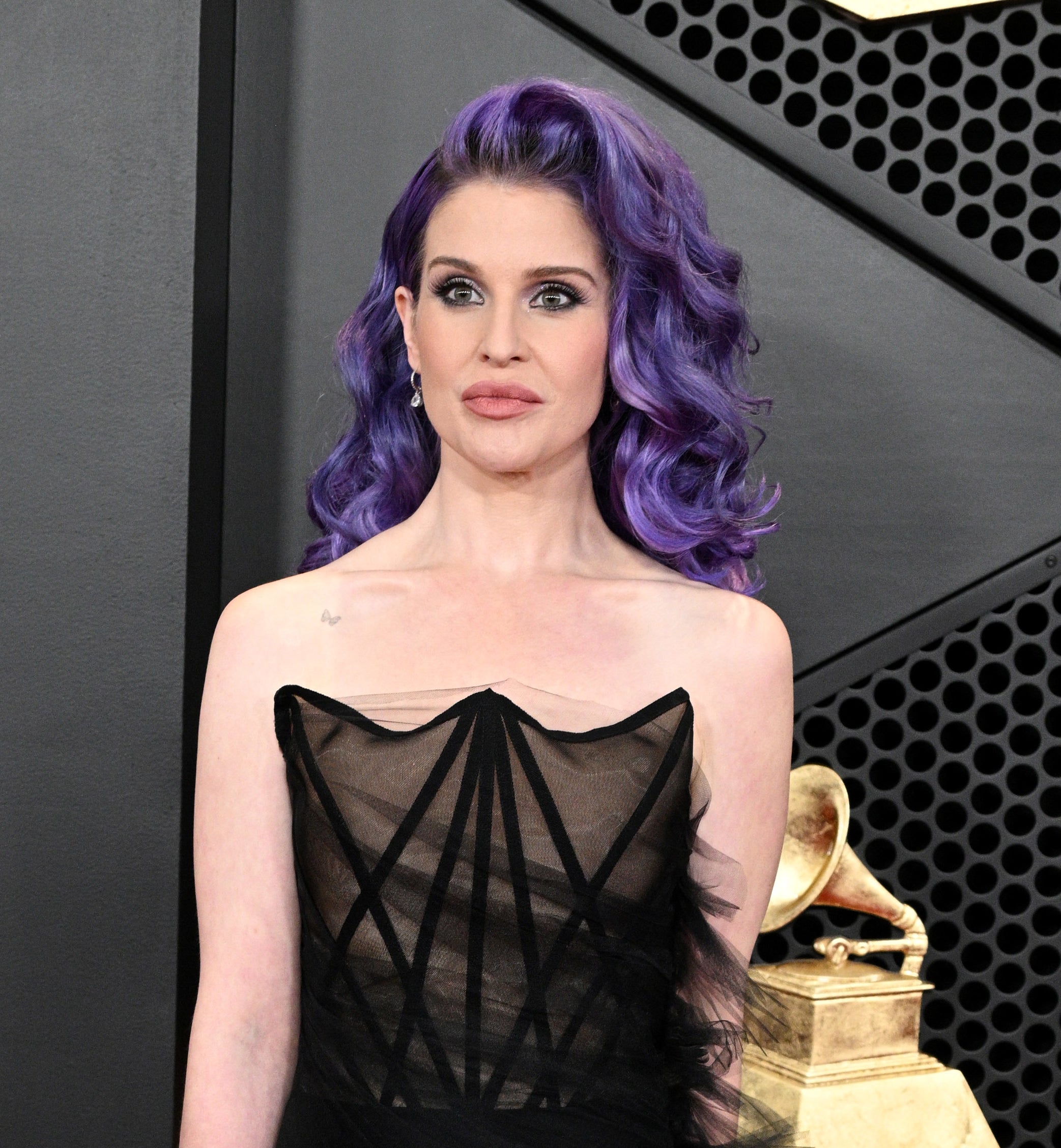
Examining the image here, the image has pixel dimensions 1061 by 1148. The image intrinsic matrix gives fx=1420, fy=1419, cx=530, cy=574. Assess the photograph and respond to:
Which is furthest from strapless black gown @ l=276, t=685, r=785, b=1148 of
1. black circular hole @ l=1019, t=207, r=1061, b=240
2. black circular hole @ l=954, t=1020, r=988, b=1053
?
Answer: black circular hole @ l=1019, t=207, r=1061, b=240

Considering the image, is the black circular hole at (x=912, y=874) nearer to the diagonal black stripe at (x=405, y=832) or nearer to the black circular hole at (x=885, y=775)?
the black circular hole at (x=885, y=775)

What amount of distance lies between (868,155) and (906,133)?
0.07 meters

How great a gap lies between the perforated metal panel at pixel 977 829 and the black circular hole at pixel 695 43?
86 cm

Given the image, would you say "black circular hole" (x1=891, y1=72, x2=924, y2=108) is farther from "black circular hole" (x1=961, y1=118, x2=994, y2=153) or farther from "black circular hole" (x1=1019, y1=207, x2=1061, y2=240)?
"black circular hole" (x1=1019, y1=207, x2=1061, y2=240)

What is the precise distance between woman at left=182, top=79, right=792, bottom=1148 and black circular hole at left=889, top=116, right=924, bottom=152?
0.54 meters

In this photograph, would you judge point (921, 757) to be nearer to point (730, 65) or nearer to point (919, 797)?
point (919, 797)

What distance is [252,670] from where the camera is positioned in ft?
4.67

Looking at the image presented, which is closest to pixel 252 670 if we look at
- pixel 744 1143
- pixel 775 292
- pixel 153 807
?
pixel 153 807

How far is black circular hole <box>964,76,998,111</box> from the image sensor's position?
1931 mm

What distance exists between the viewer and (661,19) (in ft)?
6.37

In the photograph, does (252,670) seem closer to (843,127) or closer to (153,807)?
(153,807)

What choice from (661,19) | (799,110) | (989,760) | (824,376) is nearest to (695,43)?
(661,19)

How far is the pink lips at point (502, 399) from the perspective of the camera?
4.56ft

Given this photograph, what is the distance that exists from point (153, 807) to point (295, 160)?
856 millimetres
